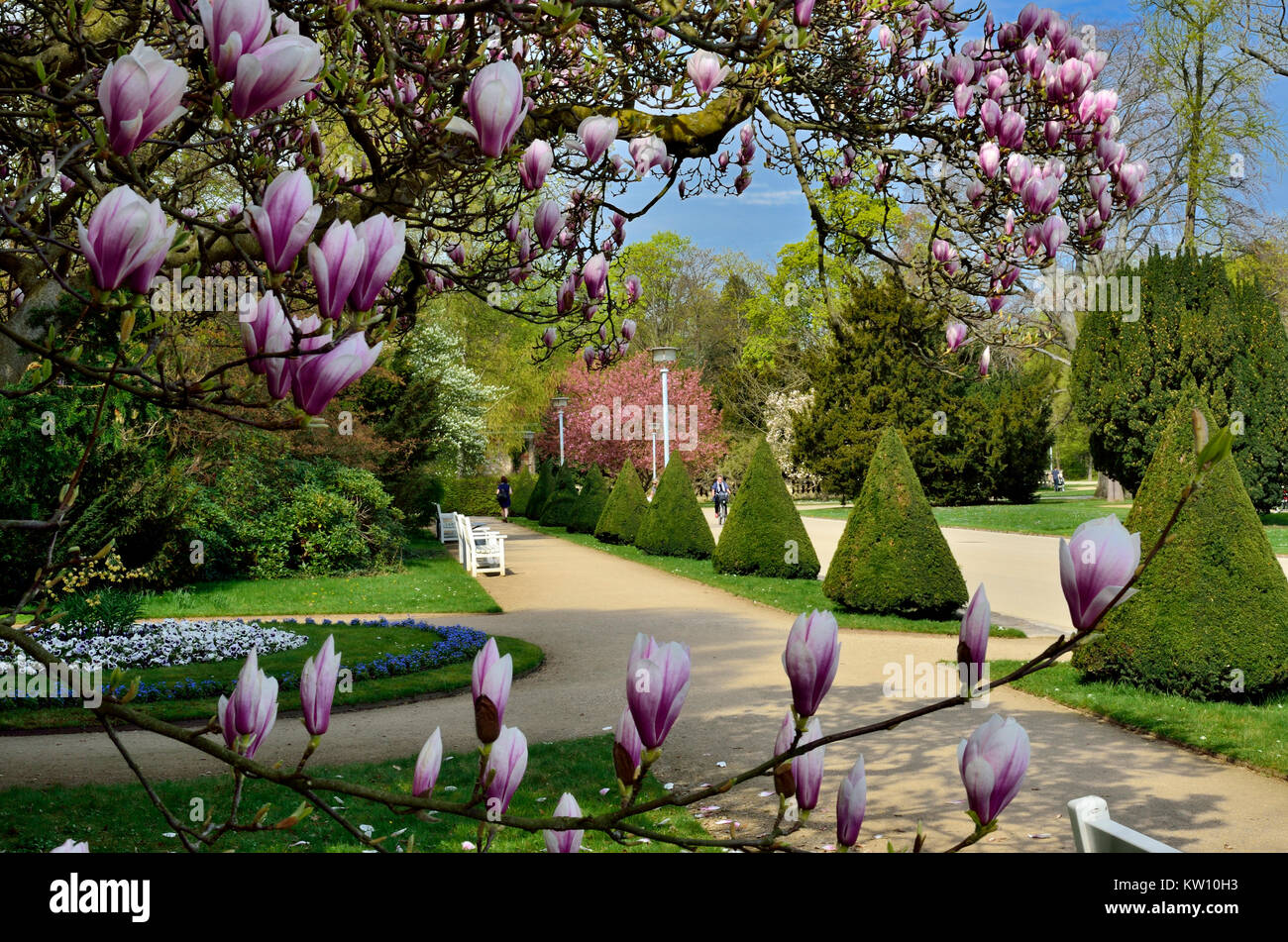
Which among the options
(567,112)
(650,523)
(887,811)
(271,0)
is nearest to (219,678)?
(887,811)

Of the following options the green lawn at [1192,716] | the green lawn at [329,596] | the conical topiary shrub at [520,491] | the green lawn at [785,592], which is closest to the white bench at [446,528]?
the green lawn at [785,592]

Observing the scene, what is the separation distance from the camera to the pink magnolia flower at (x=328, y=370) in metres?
1.11

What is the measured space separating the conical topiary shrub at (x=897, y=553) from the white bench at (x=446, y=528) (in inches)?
546

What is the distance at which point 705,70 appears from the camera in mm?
2861

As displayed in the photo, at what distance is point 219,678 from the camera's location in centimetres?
827

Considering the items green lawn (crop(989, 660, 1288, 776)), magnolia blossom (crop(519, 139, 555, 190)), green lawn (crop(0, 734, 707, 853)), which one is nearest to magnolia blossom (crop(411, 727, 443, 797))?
magnolia blossom (crop(519, 139, 555, 190))

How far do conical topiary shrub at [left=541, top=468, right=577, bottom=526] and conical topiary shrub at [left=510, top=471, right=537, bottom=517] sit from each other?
552cm

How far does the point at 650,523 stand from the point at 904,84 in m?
15.2

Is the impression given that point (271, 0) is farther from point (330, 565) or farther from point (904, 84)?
point (330, 565)

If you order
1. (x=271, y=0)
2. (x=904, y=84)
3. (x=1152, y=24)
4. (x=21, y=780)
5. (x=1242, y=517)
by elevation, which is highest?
(x=1152, y=24)

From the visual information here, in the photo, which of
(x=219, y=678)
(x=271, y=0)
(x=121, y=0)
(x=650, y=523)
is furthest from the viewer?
(x=650, y=523)

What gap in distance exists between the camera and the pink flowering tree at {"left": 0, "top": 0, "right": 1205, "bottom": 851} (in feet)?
3.62

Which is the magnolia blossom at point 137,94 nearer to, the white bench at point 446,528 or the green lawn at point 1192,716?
the green lawn at point 1192,716

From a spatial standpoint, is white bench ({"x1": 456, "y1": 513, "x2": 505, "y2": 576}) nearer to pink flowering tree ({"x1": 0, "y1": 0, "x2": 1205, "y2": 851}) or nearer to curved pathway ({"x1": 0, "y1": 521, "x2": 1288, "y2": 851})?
curved pathway ({"x1": 0, "y1": 521, "x2": 1288, "y2": 851})
